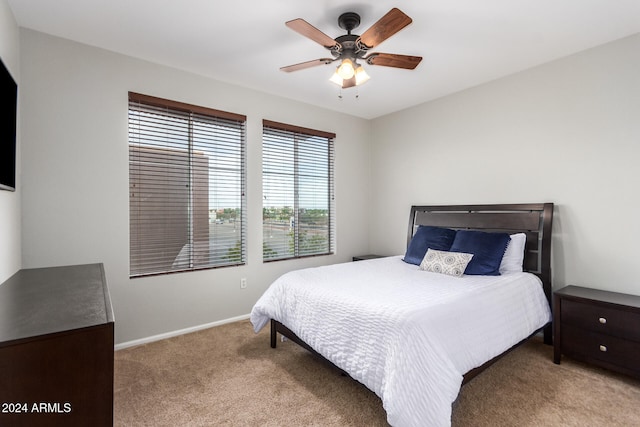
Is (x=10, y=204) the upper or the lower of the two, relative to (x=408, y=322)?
upper

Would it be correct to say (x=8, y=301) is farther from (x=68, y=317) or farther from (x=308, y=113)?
(x=308, y=113)

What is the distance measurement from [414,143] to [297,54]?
6.71ft

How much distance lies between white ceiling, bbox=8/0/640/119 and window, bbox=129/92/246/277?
514 mm

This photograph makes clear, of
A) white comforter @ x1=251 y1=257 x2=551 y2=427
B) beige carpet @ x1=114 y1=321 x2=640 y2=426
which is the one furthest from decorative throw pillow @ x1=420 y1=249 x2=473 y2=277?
beige carpet @ x1=114 y1=321 x2=640 y2=426

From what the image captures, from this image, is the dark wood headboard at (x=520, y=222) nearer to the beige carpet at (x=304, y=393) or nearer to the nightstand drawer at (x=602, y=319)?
the nightstand drawer at (x=602, y=319)

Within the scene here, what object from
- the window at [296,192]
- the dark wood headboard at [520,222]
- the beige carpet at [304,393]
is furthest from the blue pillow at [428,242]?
the window at [296,192]

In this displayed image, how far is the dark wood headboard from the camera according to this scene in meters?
2.82

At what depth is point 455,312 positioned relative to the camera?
6.14 feet

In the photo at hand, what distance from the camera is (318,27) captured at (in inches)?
93.7

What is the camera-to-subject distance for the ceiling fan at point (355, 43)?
6.19 feet

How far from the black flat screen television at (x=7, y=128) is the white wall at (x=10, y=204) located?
0.12m

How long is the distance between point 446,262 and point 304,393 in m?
1.65

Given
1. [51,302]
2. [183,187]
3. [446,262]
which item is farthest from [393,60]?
[51,302]

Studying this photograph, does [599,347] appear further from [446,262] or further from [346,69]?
[346,69]
